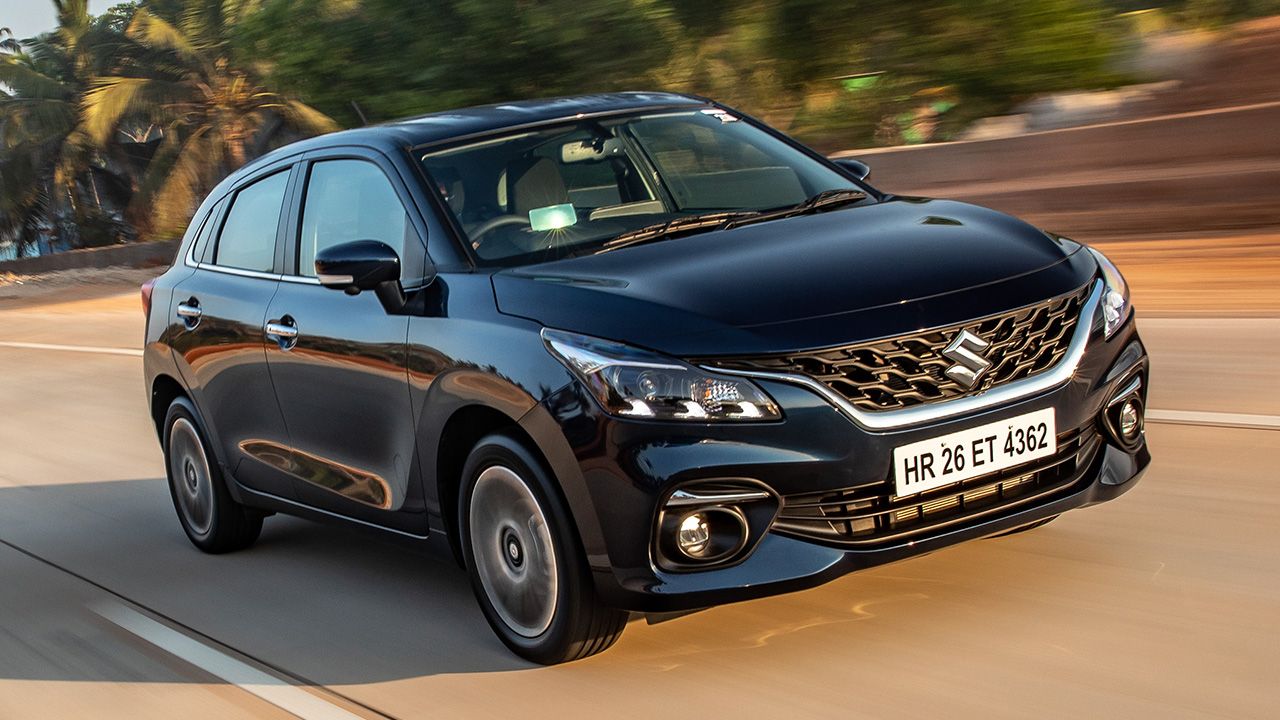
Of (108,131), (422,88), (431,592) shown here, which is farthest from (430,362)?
(108,131)

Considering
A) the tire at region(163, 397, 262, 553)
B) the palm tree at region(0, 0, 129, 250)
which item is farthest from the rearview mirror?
the palm tree at region(0, 0, 129, 250)

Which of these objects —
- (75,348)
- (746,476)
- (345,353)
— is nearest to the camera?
(746,476)

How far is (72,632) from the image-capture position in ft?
18.6

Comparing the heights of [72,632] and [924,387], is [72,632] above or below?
below

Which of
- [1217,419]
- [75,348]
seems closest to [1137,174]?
[1217,419]

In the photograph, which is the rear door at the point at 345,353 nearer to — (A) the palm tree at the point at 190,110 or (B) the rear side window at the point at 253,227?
(B) the rear side window at the point at 253,227

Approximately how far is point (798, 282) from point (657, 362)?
474 millimetres

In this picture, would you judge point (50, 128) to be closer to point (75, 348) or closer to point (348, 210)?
point (75, 348)

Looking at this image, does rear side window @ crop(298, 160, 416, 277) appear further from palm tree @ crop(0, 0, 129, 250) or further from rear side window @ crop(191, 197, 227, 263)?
palm tree @ crop(0, 0, 129, 250)

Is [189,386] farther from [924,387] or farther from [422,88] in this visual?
[422,88]

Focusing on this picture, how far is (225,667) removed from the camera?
16.4 feet

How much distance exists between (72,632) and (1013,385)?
3.33m

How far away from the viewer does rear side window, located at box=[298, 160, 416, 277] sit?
17.1ft

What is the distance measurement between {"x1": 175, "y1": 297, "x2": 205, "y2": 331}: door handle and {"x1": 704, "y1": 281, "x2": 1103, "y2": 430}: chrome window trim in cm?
313
